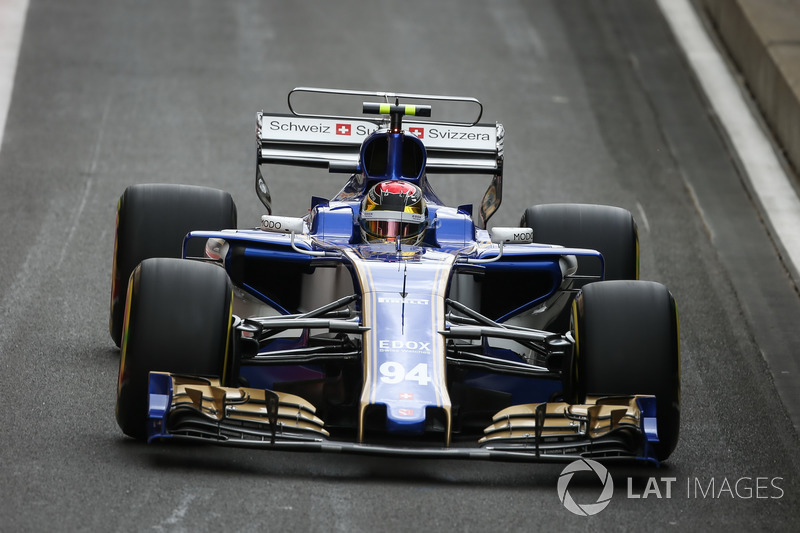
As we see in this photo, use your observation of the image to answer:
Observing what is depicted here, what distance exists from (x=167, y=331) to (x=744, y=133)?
10.7 meters

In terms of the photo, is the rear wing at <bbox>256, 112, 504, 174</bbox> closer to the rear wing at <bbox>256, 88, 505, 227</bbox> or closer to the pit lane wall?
the rear wing at <bbox>256, 88, 505, 227</bbox>

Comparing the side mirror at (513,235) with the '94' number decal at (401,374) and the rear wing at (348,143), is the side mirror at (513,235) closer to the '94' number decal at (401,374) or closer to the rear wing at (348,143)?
the rear wing at (348,143)

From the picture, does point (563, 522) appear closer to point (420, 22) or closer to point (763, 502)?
point (763, 502)

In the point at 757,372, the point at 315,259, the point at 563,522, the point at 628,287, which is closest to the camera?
the point at 563,522

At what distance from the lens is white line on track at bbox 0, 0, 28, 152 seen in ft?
53.9

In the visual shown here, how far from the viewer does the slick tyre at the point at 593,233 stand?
33.0 ft

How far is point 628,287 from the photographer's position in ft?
25.9

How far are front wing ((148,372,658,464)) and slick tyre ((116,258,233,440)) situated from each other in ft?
0.37

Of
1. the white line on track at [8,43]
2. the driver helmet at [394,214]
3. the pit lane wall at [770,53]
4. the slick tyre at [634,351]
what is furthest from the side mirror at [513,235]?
the white line on track at [8,43]

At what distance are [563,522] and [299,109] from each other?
10715 millimetres

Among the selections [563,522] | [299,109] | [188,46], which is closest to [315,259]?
[563,522]

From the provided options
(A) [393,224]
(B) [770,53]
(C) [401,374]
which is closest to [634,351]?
(C) [401,374]

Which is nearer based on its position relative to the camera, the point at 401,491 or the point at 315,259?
the point at 401,491

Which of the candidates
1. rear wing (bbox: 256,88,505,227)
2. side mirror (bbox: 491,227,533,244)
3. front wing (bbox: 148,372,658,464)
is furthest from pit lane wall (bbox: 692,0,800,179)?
front wing (bbox: 148,372,658,464)
